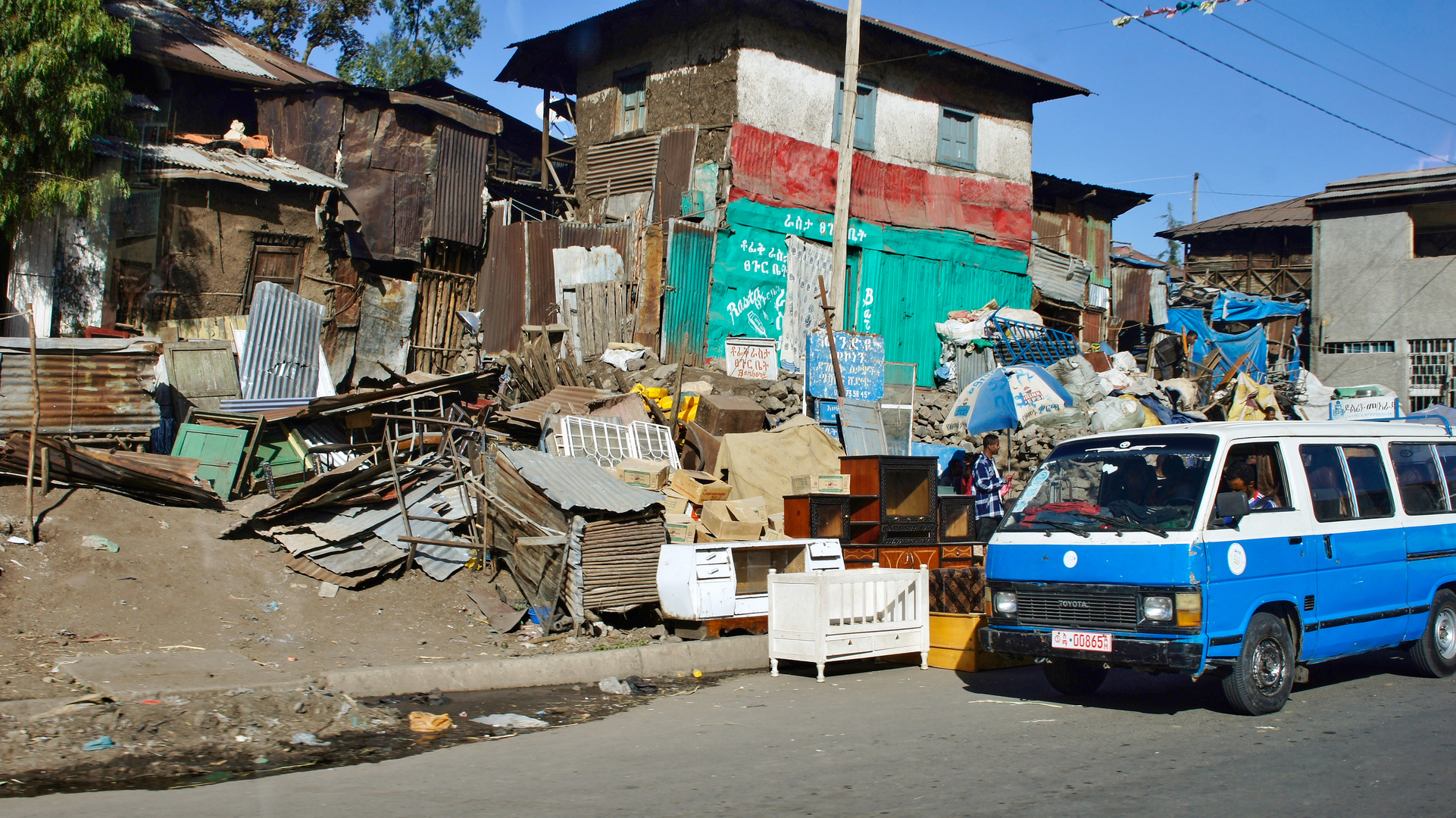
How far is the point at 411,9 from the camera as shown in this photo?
33.3 metres

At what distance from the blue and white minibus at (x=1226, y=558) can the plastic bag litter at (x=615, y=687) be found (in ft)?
9.99

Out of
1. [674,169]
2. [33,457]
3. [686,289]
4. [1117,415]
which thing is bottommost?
[33,457]

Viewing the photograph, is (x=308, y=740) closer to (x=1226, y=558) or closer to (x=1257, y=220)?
(x=1226, y=558)

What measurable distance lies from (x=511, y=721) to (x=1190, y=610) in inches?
189

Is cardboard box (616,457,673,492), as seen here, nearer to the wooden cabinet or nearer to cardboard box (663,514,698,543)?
cardboard box (663,514,698,543)

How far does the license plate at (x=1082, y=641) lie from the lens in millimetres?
7012

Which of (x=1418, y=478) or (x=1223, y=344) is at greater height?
(x=1223, y=344)

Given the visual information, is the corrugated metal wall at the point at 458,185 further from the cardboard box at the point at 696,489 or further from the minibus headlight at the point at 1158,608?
the minibus headlight at the point at 1158,608

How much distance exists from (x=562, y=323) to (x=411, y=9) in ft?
62.4

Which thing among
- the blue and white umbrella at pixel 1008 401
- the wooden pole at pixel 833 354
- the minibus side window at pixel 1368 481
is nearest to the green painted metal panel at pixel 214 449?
the wooden pole at pixel 833 354

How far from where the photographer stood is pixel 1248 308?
95.0ft

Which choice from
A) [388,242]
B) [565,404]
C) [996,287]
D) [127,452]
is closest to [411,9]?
[388,242]

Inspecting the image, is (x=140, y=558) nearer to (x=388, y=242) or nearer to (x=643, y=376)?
(x=643, y=376)

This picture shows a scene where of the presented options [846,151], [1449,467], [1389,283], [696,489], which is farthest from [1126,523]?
[1389,283]
